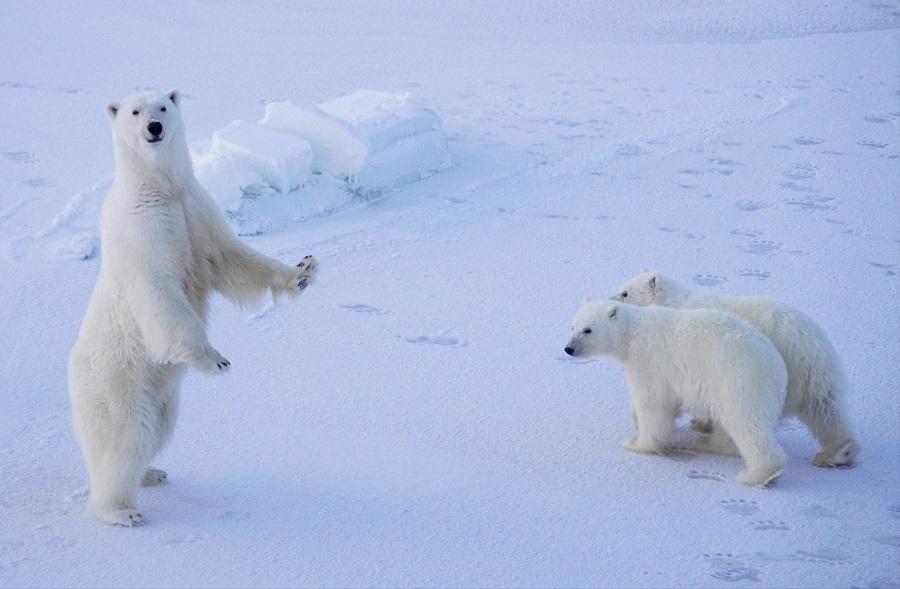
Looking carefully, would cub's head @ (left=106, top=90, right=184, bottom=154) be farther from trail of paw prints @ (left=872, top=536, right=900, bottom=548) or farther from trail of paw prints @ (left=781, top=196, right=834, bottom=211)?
trail of paw prints @ (left=781, top=196, right=834, bottom=211)

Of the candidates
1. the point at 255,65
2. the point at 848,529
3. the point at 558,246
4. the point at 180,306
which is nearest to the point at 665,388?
the point at 848,529

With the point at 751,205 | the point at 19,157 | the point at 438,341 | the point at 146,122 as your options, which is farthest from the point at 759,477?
the point at 19,157

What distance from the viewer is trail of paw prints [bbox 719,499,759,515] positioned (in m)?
3.11

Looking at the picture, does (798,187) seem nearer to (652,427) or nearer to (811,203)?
(811,203)

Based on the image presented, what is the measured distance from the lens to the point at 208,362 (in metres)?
2.89

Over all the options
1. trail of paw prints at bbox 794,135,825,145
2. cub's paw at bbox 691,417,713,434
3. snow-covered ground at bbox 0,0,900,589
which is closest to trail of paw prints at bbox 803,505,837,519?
snow-covered ground at bbox 0,0,900,589

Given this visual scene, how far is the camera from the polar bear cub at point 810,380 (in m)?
3.37

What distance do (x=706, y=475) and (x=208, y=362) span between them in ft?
4.94

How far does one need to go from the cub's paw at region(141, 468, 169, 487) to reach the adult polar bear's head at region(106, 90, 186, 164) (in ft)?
2.97

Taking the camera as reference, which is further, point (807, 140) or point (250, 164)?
point (807, 140)

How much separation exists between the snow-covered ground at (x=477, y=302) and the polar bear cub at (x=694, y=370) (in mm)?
119

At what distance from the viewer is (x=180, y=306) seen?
2945 millimetres

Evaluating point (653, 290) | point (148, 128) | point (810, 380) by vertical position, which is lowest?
point (810, 380)

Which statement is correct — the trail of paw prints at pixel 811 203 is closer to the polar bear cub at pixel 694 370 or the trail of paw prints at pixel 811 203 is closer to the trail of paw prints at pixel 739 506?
the polar bear cub at pixel 694 370
